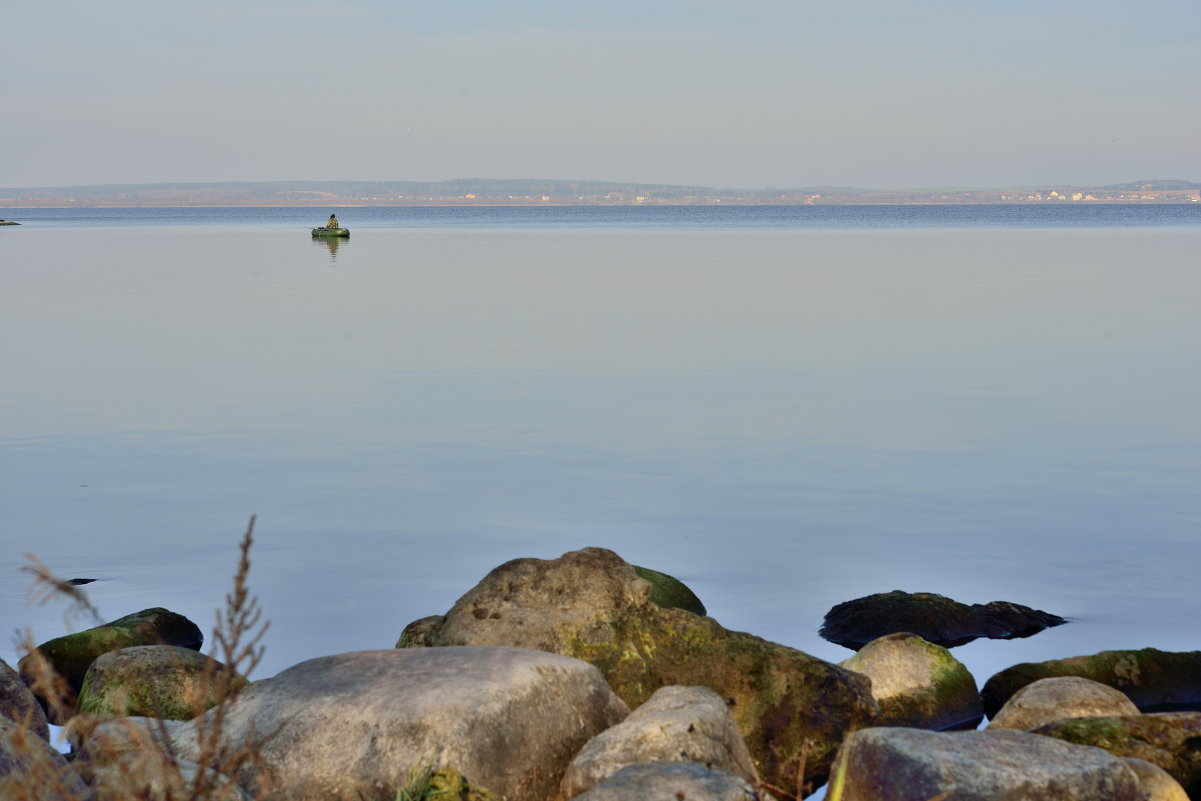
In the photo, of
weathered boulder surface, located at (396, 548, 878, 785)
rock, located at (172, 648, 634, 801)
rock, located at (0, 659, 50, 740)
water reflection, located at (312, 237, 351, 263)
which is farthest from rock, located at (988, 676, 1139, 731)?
water reflection, located at (312, 237, 351, 263)

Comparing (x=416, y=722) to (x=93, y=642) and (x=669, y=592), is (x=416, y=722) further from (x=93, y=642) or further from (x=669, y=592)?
(x=93, y=642)

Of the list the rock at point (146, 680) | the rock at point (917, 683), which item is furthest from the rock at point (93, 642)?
the rock at point (917, 683)

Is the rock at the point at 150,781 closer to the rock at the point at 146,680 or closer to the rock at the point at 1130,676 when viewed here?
the rock at the point at 146,680

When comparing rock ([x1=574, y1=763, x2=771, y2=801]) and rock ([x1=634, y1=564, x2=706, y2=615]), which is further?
rock ([x1=634, y1=564, x2=706, y2=615])

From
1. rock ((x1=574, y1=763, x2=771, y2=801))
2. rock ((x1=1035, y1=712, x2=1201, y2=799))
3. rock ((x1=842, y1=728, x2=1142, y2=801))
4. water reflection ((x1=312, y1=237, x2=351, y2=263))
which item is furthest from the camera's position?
water reflection ((x1=312, y1=237, x2=351, y2=263))

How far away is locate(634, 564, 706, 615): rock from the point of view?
1064 cm

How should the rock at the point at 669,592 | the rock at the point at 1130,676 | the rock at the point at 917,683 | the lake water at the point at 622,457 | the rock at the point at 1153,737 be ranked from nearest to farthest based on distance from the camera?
the rock at the point at 1153,737, the rock at the point at 917,683, the rock at the point at 1130,676, the rock at the point at 669,592, the lake water at the point at 622,457

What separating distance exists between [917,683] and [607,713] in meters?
2.59

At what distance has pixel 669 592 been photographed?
Result: 10852 millimetres

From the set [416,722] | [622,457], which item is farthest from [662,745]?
[622,457]

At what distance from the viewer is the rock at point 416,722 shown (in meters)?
7.18

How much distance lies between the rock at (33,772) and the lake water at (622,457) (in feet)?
14.7

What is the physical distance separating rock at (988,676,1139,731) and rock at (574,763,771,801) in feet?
9.82

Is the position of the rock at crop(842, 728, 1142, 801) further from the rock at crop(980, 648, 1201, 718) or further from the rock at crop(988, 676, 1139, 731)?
the rock at crop(980, 648, 1201, 718)
